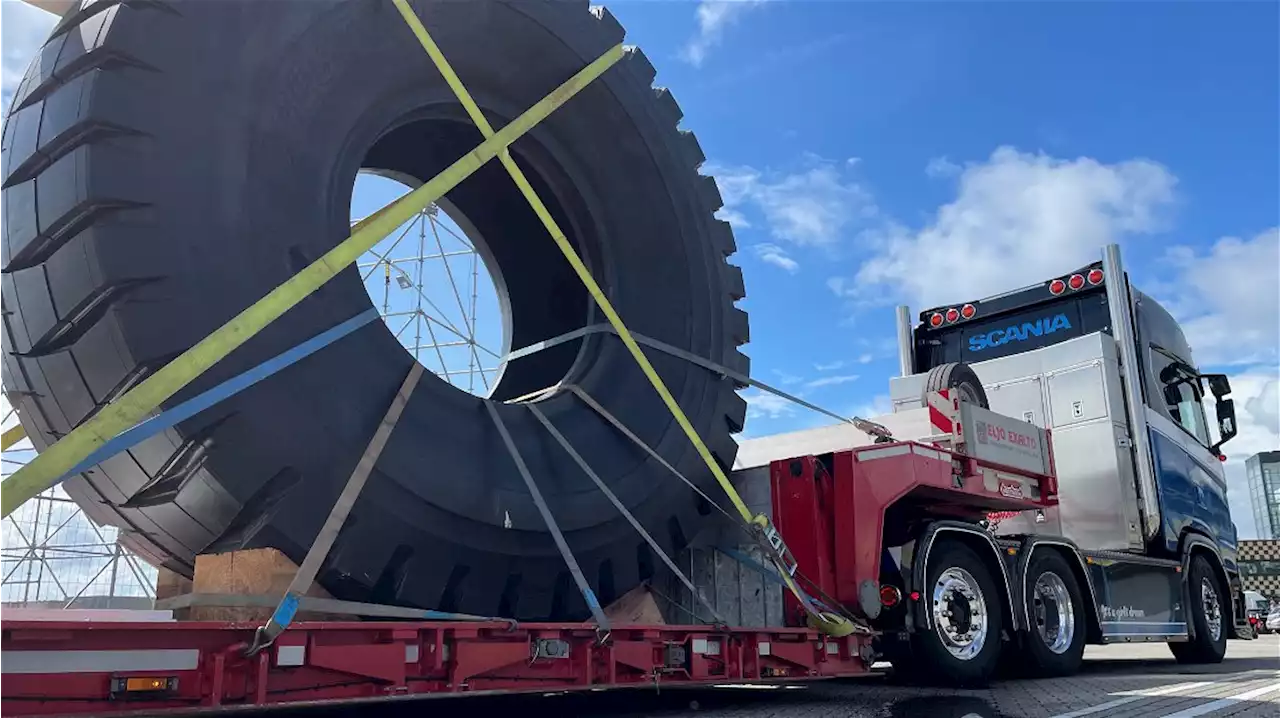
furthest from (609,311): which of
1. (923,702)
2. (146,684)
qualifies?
(923,702)

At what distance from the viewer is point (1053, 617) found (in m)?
7.32

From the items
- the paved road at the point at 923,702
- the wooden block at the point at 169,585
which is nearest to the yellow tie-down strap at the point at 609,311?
the paved road at the point at 923,702

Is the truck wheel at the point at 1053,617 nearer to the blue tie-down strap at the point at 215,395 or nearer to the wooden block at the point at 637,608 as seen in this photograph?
the wooden block at the point at 637,608

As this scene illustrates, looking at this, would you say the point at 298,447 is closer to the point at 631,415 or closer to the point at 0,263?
the point at 0,263

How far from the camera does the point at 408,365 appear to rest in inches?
148

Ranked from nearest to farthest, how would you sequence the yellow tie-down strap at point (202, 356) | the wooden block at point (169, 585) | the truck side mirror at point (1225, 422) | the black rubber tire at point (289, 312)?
the yellow tie-down strap at point (202, 356) < the black rubber tire at point (289, 312) < the wooden block at point (169, 585) < the truck side mirror at point (1225, 422)

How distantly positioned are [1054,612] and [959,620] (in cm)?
159

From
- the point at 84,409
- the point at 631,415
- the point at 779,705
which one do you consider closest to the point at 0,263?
the point at 84,409

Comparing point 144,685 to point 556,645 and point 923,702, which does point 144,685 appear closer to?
point 556,645

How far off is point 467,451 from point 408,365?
40cm

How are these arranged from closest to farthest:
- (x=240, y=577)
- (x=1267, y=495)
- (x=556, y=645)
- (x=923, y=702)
Result: (x=240, y=577)
(x=556, y=645)
(x=923, y=702)
(x=1267, y=495)

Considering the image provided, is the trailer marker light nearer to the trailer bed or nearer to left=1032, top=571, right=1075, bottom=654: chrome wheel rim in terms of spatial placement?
the trailer bed

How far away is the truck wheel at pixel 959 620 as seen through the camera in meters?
5.80

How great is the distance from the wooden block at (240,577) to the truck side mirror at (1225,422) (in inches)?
388
